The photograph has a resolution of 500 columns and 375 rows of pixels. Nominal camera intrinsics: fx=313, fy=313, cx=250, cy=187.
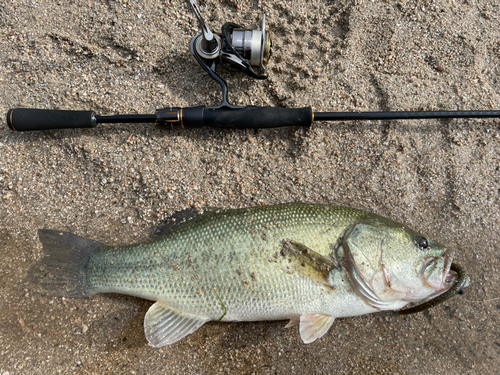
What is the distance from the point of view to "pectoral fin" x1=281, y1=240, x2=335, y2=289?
6.97 feet

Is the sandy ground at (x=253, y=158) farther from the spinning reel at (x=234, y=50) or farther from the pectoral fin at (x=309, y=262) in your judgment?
the pectoral fin at (x=309, y=262)

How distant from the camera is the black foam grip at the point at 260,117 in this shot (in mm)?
2446

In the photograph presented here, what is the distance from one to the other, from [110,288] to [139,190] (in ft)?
2.56

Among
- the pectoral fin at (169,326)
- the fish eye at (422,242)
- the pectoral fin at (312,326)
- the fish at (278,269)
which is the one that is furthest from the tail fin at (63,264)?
the fish eye at (422,242)

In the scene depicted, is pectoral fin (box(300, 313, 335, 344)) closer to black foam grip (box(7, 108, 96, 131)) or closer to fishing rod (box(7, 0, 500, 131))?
fishing rod (box(7, 0, 500, 131))

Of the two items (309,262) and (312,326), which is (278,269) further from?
(312,326)

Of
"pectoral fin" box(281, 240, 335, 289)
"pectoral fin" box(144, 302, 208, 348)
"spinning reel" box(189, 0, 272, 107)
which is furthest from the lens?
"spinning reel" box(189, 0, 272, 107)

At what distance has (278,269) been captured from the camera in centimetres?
213

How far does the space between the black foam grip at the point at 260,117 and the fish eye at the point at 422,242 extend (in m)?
1.15

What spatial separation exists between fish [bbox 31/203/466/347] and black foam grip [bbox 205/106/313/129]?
0.67 m

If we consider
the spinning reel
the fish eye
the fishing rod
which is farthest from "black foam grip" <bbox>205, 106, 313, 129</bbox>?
the fish eye

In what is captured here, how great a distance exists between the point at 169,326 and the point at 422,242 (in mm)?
1904

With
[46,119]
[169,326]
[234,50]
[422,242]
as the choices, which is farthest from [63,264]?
[422,242]

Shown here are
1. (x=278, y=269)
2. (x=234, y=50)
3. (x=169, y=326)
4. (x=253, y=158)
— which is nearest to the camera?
(x=278, y=269)
